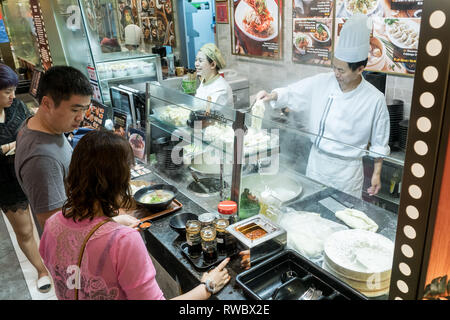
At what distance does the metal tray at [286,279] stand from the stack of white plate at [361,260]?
7 centimetres

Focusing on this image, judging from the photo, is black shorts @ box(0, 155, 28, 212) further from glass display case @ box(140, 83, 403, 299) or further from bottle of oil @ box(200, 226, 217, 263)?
bottle of oil @ box(200, 226, 217, 263)

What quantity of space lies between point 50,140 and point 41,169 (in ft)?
0.58

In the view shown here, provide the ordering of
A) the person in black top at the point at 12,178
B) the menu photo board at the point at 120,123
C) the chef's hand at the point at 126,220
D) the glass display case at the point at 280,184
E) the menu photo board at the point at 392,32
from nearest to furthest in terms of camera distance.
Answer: the glass display case at the point at 280,184 < the chef's hand at the point at 126,220 < the person in black top at the point at 12,178 < the menu photo board at the point at 120,123 < the menu photo board at the point at 392,32

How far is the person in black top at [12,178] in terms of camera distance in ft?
9.51

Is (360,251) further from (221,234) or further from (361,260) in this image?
(221,234)

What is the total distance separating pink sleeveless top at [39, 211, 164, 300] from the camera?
125 centimetres

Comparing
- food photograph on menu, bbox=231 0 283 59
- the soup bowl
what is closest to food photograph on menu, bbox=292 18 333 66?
food photograph on menu, bbox=231 0 283 59

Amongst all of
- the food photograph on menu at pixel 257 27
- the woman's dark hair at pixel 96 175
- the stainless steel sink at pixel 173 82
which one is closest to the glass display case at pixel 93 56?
the stainless steel sink at pixel 173 82

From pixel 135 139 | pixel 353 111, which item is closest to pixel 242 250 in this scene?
pixel 353 111

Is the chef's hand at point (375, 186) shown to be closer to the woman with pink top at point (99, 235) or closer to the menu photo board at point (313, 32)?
the woman with pink top at point (99, 235)

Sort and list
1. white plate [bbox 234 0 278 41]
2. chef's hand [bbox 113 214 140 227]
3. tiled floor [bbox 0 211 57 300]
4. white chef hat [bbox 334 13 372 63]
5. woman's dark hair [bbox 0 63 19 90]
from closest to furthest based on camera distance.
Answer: chef's hand [bbox 113 214 140 227], white chef hat [bbox 334 13 372 63], woman's dark hair [bbox 0 63 19 90], tiled floor [bbox 0 211 57 300], white plate [bbox 234 0 278 41]

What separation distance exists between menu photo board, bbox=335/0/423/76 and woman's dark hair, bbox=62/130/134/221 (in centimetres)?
342
